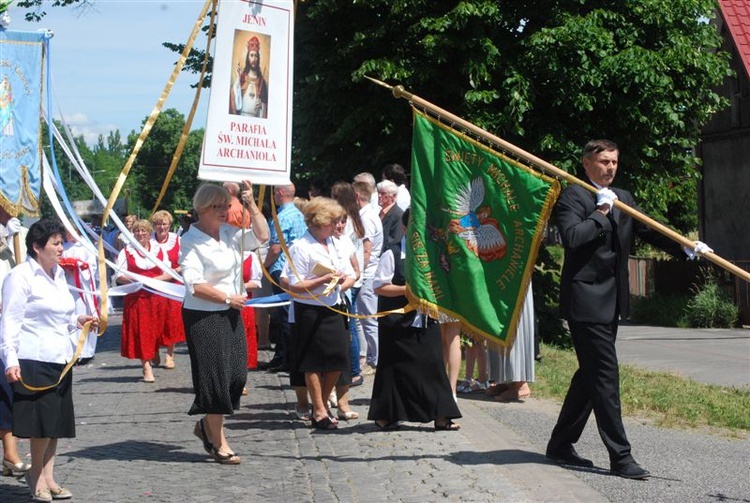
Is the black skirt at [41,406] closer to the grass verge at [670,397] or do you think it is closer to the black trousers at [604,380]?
the black trousers at [604,380]

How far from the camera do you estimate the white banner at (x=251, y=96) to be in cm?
814

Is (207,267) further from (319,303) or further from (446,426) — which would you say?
(446,426)

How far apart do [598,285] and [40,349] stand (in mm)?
3539

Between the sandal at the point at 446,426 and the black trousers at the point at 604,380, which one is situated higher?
the black trousers at the point at 604,380

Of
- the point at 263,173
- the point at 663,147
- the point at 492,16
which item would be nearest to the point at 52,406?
the point at 263,173

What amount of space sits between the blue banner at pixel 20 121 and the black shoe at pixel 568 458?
492 centimetres

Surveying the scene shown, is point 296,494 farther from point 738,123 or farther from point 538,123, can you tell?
point 738,123

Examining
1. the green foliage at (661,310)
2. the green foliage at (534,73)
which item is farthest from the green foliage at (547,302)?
the green foliage at (661,310)

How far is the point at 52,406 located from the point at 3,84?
12.4 feet

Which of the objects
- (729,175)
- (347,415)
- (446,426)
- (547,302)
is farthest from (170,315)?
(729,175)

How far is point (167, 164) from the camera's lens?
316 ft

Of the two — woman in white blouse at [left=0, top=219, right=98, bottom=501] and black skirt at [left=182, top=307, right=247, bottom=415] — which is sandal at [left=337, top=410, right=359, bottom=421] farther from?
woman in white blouse at [left=0, top=219, right=98, bottom=501]

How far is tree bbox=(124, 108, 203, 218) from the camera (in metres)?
93.3

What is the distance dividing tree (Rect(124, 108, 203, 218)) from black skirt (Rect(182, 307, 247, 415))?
8392cm
